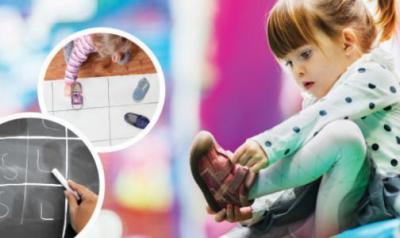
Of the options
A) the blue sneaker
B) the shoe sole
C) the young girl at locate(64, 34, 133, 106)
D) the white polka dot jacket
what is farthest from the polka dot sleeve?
the young girl at locate(64, 34, 133, 106)

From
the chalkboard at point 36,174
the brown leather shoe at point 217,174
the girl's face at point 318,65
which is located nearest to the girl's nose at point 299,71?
the girl's face at point 318,65

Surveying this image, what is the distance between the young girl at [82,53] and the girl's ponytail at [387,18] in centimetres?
56

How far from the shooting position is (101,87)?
3.96ft

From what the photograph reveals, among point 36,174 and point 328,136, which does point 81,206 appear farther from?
point 328,136

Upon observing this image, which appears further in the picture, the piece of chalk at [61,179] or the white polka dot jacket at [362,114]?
the white polka dot jacket at [362,114]

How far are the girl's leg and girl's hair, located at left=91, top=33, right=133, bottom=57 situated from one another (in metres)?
0.37

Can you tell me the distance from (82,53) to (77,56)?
1 cm

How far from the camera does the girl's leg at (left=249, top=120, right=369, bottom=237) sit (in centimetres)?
128

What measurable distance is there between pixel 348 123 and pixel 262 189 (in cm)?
22

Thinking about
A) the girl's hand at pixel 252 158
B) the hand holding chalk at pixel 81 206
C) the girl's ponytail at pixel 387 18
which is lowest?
the hand holding chalk at pixel 81 206

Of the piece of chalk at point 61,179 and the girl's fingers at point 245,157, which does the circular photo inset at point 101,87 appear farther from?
the girl's fingers at point 245,157

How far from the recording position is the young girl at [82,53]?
1195 mm

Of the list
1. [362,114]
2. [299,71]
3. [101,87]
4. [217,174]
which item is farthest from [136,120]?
[362,114]

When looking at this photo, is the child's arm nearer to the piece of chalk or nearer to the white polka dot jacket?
the piece of chalk
